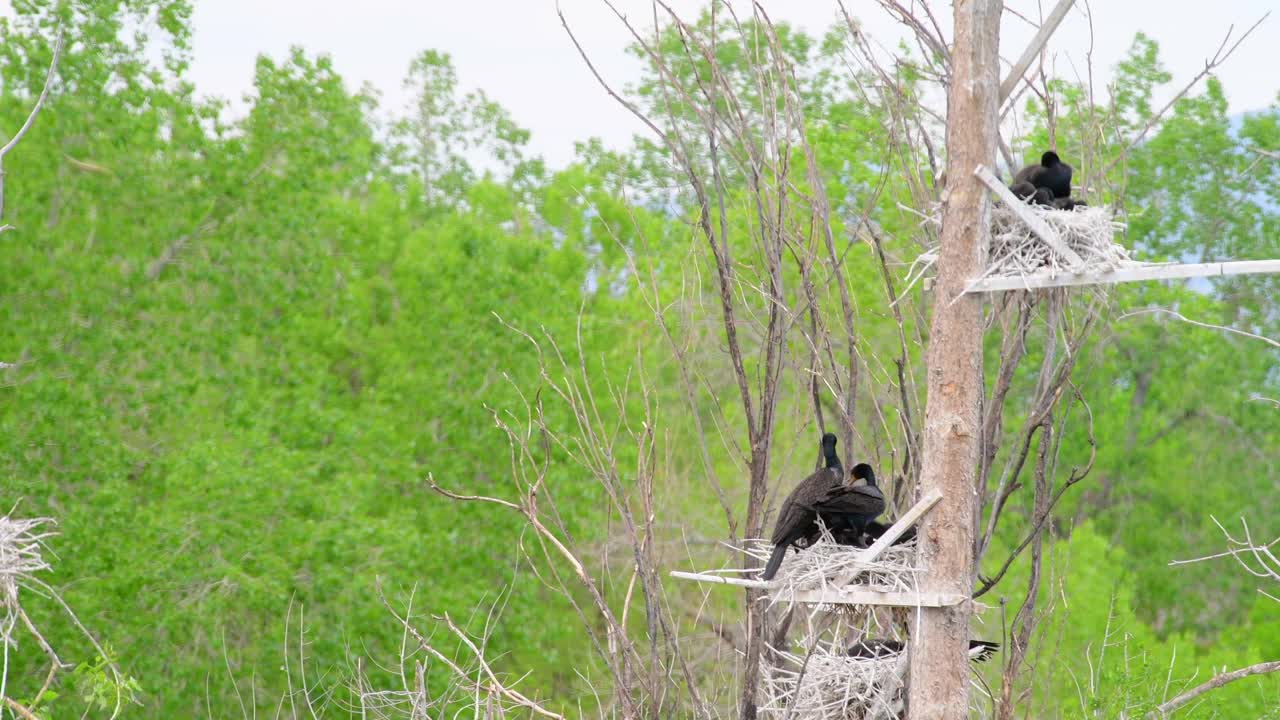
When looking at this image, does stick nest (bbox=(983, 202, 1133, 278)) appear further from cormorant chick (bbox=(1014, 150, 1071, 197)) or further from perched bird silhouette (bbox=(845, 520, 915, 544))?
perched bird silhouette (bbox=(845, 520, 915, 544))

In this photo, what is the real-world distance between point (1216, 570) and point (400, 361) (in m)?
17.1

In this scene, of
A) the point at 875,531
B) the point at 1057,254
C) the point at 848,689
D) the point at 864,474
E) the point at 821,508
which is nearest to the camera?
the point at 1057,254

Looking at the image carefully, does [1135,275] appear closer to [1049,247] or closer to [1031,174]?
[1049,247]

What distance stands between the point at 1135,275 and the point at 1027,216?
0.55m

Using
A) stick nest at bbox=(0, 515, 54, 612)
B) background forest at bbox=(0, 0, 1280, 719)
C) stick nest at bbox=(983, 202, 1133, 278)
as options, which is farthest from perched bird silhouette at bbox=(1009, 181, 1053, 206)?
background forest at bbox=(0, 0, 1280, 719)

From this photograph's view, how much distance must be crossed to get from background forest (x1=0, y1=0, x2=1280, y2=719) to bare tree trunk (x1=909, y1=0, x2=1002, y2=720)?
8.47 m

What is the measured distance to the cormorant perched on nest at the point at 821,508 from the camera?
5.89 m

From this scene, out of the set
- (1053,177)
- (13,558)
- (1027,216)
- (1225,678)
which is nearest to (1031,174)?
(1053,177)

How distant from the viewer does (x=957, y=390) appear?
615 cm

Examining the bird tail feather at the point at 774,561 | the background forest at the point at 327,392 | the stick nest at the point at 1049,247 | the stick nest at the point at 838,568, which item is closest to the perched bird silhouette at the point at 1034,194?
the stick nest at the point at 1049,247

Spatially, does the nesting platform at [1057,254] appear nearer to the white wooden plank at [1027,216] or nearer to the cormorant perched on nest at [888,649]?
the white wooden plank at [1027,216]

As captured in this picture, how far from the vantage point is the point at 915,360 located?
21.2 m

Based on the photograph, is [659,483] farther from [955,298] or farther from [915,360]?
[955,298]

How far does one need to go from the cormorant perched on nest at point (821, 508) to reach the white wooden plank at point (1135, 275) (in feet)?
3.18
